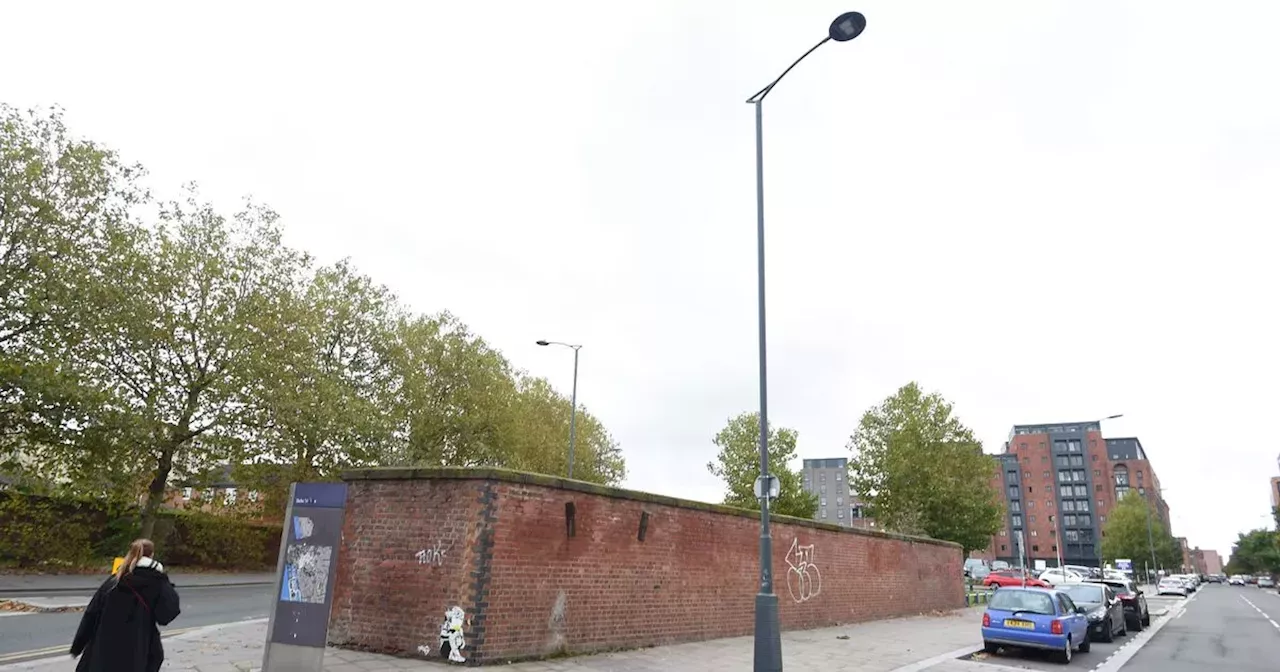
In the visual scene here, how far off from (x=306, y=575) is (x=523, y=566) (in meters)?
2.96

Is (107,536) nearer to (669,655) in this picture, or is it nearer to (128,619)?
(669,655)

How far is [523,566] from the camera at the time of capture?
991cm

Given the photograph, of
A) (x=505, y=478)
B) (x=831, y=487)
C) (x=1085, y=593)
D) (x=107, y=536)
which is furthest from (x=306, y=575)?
(x=831, y=487)

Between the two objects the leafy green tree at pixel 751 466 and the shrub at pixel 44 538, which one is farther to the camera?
the leafy green tree at pixel 751 466

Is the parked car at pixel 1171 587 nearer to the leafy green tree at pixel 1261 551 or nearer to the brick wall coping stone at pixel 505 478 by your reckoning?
the leafy green tree at pixel 1261 551

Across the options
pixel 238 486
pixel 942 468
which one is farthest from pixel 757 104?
pixel 942 468

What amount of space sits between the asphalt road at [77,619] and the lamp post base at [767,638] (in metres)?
9.67

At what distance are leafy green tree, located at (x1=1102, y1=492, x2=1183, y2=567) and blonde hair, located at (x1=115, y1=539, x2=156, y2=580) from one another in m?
104

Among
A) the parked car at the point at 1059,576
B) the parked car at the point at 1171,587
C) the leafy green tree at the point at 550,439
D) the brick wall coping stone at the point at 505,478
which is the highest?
the leafy green tree at the point at 550,439

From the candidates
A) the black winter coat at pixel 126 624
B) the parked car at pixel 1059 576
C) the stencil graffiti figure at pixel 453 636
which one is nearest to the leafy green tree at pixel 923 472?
the parked car at pixel 1059 576

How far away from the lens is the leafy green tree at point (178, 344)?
2088 centimetres

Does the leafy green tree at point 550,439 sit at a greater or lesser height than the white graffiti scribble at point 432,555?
greater

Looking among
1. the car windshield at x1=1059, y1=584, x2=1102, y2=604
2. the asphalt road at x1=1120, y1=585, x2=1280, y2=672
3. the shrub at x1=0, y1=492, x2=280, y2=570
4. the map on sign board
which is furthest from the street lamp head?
the shrub at x1=0, y1=492, x2=280, y2=570

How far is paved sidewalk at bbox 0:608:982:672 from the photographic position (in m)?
8.92
